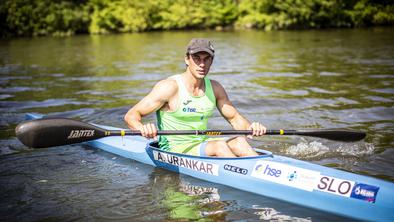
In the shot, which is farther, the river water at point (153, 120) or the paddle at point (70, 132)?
the paddle at point (70, 132)

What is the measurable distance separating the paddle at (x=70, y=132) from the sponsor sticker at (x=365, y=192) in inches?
58.1

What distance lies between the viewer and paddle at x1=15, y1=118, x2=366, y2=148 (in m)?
5.89

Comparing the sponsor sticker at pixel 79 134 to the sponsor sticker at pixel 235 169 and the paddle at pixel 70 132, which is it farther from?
the sponsor sticker at pixel 235 169

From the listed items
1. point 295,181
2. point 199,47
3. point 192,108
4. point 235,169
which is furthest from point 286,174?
Answer: point 199,47

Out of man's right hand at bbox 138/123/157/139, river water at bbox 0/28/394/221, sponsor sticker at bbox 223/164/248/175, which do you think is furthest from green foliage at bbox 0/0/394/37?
man's right hand at bbox 138/123/157/139

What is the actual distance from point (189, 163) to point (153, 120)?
165 inches

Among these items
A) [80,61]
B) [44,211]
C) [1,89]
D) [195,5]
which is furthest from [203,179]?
[195,5]

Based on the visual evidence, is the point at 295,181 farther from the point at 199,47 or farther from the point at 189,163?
the point at 199,47

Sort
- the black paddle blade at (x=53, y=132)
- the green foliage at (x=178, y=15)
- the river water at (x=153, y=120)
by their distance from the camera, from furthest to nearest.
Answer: the green foliage at (x=178, y=15) → the black paddle blade at (x=53, y=132) → the river water at (x=153, y=120)

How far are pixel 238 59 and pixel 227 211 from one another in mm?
17328

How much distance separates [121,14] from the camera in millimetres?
58000

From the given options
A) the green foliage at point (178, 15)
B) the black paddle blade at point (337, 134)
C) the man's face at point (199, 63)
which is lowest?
the black paddle blade at point (337, 134)

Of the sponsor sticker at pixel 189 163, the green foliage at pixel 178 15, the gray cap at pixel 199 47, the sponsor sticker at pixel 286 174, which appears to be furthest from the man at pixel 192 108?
the green foliage at pixel 178 15

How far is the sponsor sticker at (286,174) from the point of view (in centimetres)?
525
